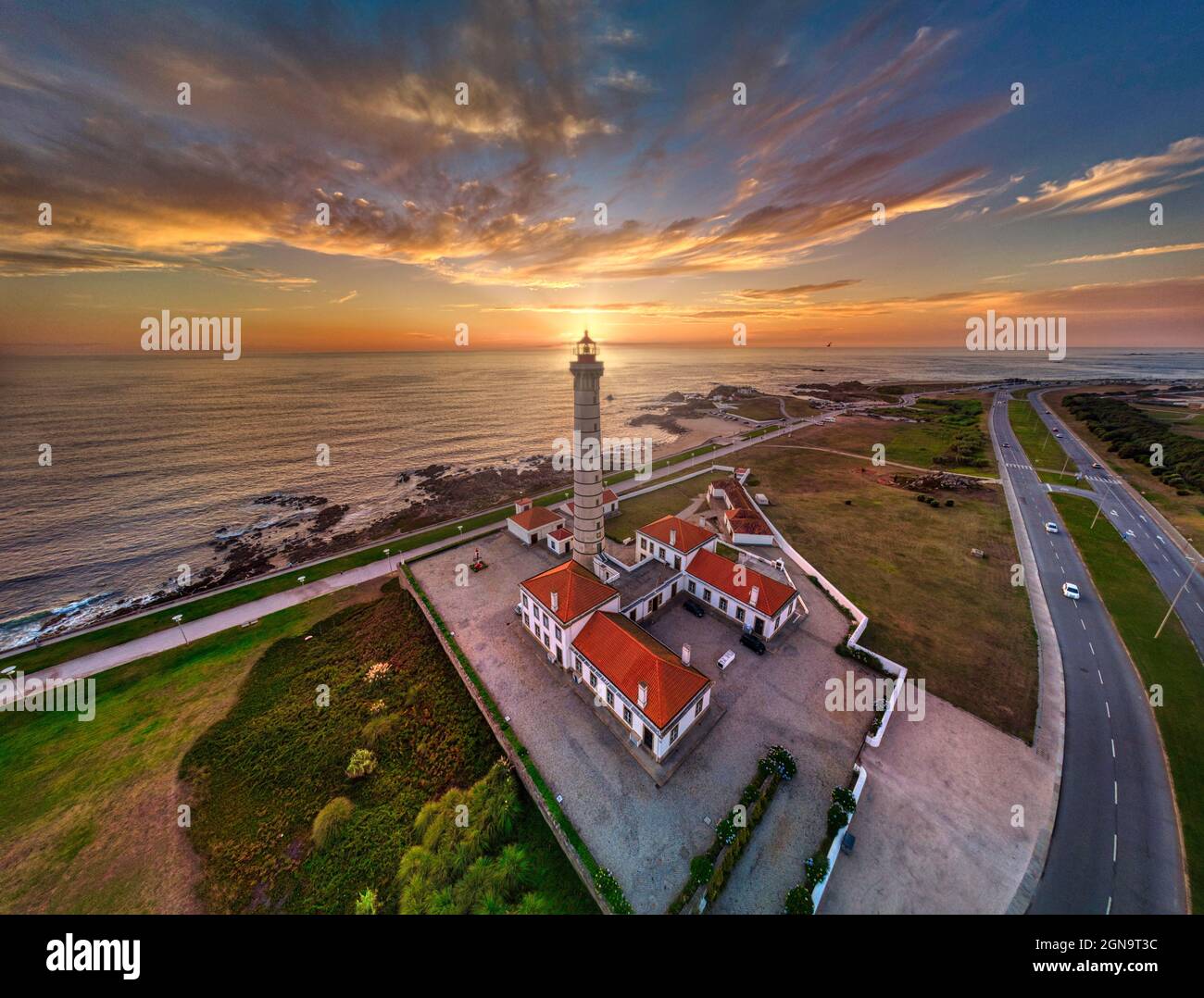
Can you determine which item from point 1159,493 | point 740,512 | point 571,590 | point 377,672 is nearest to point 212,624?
point 377,672

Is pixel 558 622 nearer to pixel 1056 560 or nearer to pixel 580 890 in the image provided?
pixel 580 890

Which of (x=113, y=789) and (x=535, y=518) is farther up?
(x=535, y=518)

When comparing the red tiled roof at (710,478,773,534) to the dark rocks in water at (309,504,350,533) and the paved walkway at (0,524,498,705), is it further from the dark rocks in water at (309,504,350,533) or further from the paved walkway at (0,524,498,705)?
the dark rocks in water at (309,504,350,533)

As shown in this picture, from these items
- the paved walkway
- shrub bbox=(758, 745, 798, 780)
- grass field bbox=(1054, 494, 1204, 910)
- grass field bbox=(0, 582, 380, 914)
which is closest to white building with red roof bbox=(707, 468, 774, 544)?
shrub bbox=(758, 745, 798, 780)

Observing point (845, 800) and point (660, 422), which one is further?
point (660, 422)

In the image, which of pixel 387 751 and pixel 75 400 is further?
pixel 75 400

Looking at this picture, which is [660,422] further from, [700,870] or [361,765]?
[700,870]

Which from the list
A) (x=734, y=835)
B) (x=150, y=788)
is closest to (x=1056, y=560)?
(x=734, y=835)
